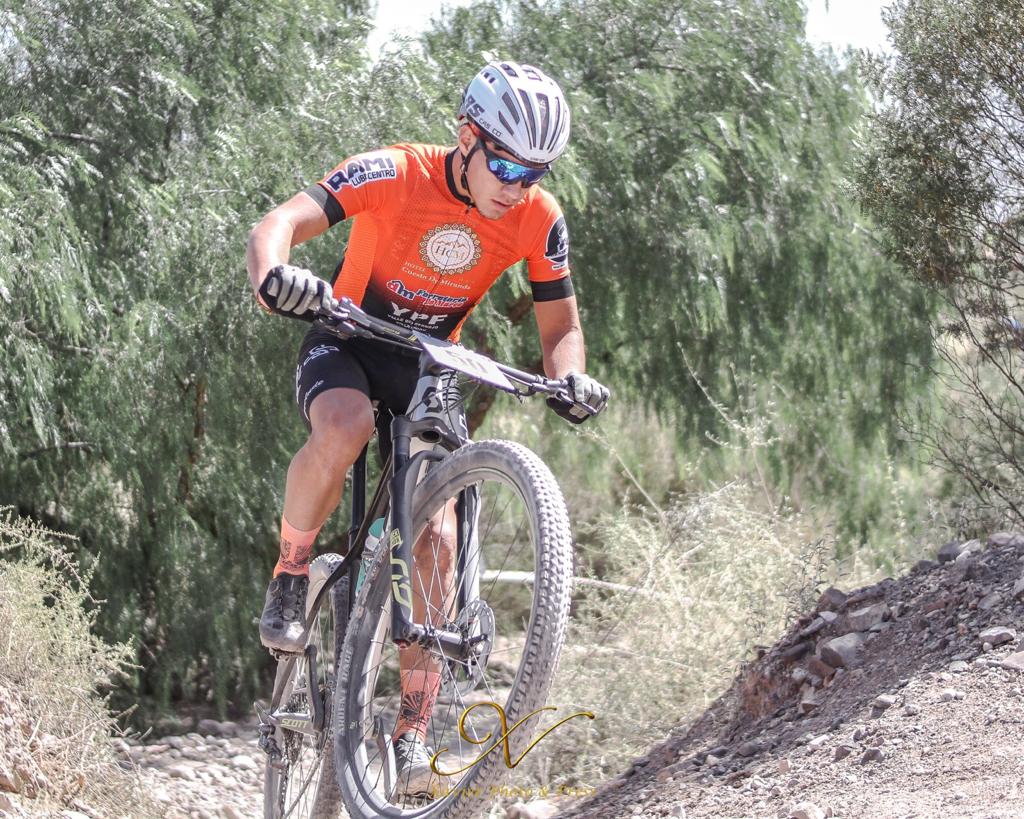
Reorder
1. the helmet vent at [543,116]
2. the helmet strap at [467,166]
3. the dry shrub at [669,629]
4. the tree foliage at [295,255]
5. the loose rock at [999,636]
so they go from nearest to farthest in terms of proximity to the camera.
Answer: the helmet vent at [543,116] < the helmet strap at [467,166] < the loose rock at [999,636] < the dry shrub at [669,629] < the tree foliage at [295,255]

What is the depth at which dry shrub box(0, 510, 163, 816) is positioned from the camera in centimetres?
529

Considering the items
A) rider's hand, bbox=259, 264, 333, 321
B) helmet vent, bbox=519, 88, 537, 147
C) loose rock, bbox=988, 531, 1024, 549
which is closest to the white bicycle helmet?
helmet vent, bbox=519, 88, 537, 147

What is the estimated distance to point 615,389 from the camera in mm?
9906

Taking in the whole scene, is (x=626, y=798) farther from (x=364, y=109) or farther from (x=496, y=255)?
(x=364, y=109)

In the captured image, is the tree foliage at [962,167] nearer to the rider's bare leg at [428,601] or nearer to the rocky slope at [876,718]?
the rocky slope at [876,718]

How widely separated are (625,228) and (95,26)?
376cm

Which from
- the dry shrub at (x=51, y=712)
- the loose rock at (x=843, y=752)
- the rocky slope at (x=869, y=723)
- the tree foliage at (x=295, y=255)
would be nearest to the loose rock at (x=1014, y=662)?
the rocky slope at (x=869, y=723)

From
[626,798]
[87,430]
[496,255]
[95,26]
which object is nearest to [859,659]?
[626,798]

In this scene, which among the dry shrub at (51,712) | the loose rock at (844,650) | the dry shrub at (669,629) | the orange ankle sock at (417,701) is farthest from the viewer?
the dry shrub at (669,629)

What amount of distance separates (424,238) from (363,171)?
0.30 m

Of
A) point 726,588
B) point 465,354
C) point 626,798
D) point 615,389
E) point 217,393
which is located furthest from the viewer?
point 615,389

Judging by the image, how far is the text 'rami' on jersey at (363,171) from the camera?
157 inches

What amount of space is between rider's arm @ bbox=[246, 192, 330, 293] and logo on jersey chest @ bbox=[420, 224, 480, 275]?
37 cm

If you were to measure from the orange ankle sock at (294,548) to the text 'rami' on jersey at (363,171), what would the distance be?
1.09m
